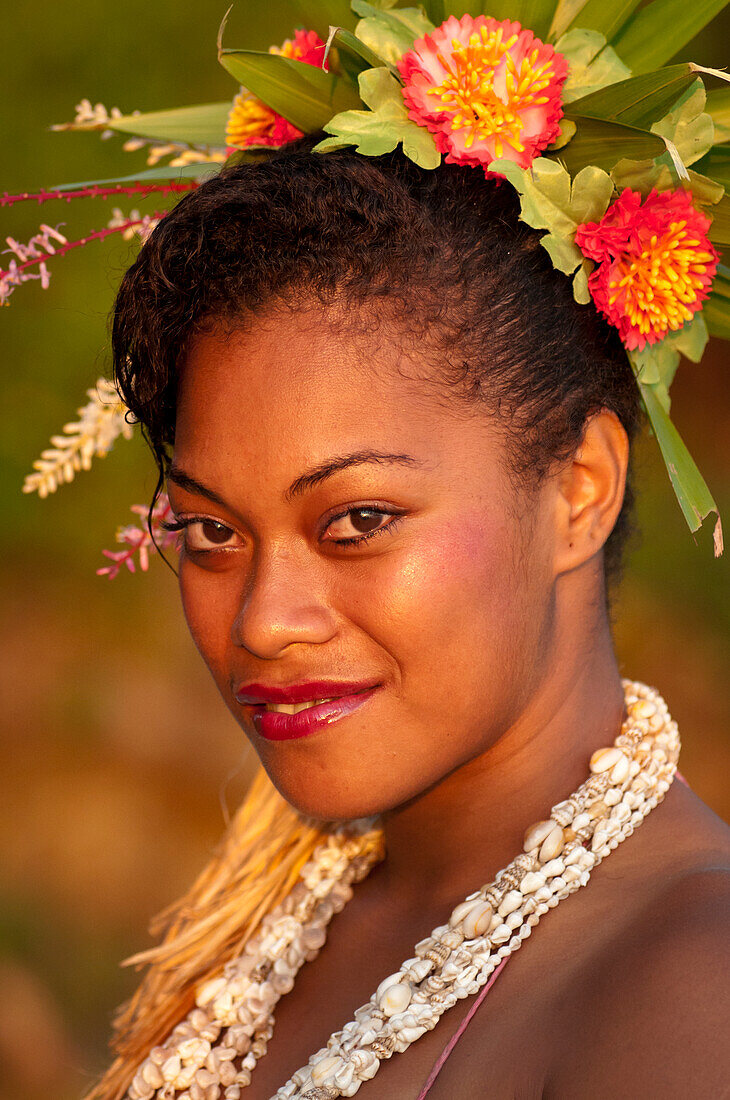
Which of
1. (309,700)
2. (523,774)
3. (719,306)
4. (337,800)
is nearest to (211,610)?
(309,700)

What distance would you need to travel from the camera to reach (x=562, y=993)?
1.59 m

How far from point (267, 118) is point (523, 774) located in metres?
1.23

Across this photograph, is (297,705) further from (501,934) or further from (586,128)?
(586,128)

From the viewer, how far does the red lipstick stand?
177cm

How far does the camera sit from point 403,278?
5.82ft

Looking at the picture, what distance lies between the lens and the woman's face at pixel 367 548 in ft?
5.60

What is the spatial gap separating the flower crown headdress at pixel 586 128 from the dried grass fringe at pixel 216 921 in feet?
3.93

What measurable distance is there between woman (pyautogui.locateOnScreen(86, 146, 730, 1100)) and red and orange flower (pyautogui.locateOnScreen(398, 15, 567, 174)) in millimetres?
64

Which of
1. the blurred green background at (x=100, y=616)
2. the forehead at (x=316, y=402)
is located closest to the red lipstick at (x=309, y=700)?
the forehead at (x=316, y=402)

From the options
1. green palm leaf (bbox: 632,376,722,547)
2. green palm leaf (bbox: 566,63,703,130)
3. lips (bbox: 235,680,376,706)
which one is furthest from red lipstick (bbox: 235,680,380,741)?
green palm leaf (bbox: 566,63,703,130)

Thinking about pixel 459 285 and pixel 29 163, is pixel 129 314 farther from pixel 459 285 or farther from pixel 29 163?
pixel 29 163

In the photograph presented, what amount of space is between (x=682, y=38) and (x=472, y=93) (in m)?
0.42

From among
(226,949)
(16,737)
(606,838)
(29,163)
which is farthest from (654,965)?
(29,163)

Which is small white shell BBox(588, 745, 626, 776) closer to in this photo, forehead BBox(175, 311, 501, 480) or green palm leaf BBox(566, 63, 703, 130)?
forehead BBox(175, 311, 501, 480)
